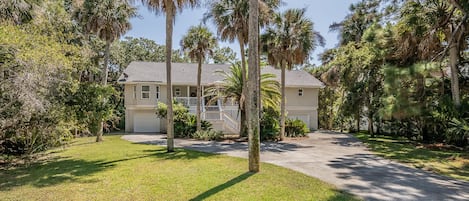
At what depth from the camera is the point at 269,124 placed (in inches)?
780

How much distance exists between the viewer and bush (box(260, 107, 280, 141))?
1944 cm

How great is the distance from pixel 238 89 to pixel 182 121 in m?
5.53

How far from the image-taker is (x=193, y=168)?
972 centimetres

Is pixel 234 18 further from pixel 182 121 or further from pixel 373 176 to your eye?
pixel 373 176

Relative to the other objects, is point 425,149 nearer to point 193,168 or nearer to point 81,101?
point 193,168

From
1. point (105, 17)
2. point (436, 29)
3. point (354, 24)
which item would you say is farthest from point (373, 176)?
point (354, 24)

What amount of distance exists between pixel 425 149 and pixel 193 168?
12.7 metres

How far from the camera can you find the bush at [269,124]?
19.4 m

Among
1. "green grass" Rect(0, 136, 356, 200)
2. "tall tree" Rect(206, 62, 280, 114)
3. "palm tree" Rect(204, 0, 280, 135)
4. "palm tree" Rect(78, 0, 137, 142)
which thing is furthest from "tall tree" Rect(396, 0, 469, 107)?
"palm tree" Rect(78, 0, 137, 142)

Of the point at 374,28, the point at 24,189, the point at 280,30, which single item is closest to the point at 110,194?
the point at 24,189

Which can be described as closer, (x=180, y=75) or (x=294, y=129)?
(x=294, y=129)

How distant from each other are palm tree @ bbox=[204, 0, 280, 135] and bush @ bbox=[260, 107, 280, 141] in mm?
3630

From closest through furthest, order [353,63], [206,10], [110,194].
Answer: [110,194] < [206,10] < [353,63]

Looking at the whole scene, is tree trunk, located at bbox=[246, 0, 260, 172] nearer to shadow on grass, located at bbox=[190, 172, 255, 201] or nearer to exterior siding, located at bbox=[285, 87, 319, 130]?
shadow on grass, located at bbox=[190, 172, 255, 201]
